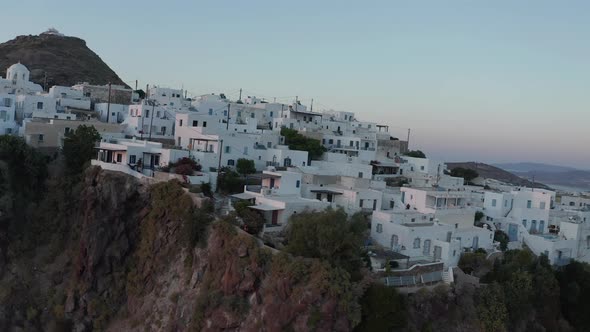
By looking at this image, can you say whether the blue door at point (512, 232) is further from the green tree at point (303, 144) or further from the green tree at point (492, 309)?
the green tree at point (303, 144)

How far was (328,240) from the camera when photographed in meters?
26.8

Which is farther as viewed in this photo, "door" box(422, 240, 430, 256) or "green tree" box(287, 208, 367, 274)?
"door" box(422, 240, 430, 256)

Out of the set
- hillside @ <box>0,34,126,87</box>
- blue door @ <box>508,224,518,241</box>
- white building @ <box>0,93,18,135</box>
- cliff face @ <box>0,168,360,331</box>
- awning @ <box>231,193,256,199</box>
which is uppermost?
hillside @ <box>0,34,126,87</box>

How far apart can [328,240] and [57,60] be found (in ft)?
227

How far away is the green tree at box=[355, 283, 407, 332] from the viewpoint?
25844 mm

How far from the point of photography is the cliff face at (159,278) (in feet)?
85.6

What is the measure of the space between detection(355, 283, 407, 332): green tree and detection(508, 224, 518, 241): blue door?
52.8 feet

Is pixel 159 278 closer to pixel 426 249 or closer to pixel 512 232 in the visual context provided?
pixel 426 249

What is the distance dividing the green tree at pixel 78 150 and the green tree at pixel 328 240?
17.5 meters

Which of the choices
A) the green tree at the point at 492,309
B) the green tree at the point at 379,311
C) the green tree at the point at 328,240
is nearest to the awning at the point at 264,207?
the green tree at the point at 328,240

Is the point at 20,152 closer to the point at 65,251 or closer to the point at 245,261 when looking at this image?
the point at 65,251

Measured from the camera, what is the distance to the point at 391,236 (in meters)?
32.2

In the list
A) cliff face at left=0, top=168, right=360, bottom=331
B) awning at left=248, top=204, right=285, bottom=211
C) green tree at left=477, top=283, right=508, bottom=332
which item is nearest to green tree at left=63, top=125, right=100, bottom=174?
cliff face at left=0, top=168, right=360, bottom=331

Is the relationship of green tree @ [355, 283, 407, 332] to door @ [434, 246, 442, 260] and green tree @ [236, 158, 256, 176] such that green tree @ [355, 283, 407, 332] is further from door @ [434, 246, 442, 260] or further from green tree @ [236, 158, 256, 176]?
green tree @ [236, 158, 256, 176]
